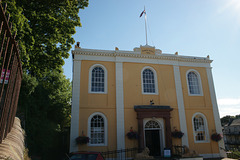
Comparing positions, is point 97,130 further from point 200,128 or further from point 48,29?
point 200,128

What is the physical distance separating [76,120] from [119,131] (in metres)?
3.38

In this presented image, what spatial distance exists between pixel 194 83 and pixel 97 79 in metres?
9.07

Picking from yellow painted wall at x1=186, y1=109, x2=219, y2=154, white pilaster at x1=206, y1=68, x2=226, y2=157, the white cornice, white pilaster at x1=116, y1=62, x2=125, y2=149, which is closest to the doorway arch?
white pilaster at x1=116, y1=62, x2=125, y2=149

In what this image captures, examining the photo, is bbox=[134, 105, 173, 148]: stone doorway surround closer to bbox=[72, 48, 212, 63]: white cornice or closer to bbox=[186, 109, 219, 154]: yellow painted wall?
bbox=[186, 109, 219, 154]: yellow painted wall

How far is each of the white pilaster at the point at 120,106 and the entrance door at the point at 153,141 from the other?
2.24 metres

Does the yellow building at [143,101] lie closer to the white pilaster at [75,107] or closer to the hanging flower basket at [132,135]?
the white pilaster at [75,107]

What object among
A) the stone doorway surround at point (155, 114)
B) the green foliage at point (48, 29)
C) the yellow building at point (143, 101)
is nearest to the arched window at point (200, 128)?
the yellow building at point (143, 101)

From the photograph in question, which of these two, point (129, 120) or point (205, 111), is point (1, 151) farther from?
point (205, 111)

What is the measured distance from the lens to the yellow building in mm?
13930

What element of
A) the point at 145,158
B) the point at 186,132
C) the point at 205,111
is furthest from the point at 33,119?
the point at 205,111

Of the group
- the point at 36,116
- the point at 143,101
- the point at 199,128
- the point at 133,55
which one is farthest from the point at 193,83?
the point at 36,116

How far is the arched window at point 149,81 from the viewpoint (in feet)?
51.8

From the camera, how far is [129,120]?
14461 millimetres

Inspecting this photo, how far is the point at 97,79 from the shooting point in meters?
15.1
